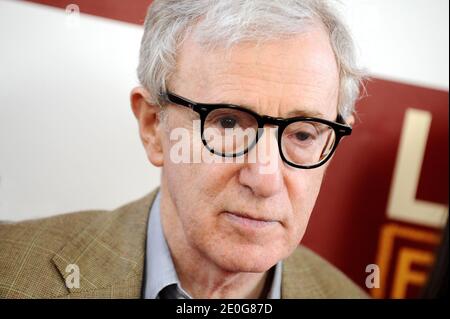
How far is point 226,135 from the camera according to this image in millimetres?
970

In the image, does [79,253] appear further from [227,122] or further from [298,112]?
[298,112]

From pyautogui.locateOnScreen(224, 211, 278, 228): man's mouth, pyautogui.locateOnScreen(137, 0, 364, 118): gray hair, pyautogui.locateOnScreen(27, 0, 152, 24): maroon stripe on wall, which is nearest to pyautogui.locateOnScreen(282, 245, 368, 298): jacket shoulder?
pyautogui.locateOnScreen(224, 211, 278, 228): man's mouth

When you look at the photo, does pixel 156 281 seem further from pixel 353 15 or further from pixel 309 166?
pixel 353 15

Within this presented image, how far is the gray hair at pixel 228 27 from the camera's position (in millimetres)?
942

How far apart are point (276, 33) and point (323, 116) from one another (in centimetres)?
19

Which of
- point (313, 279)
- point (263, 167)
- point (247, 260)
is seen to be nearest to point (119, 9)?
point (263, 167)

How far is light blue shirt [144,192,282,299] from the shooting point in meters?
1.08

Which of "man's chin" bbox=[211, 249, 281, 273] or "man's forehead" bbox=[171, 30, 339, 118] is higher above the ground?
"man's forehead" bbox=[171, 30, 339, 118]

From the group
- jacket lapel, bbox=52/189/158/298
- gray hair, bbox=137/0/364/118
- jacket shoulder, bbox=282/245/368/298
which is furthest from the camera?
jacket shoulder, bbox=282/245/368/298

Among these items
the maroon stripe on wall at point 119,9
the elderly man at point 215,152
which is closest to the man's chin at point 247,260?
the elderly man at point 215,152

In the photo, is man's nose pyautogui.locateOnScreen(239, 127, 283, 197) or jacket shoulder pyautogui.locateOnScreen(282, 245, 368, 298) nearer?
man's nose pyautogui.locateOnScreen(239, 127, 283, 197)

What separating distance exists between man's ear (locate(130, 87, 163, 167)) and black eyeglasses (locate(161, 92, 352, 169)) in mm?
65

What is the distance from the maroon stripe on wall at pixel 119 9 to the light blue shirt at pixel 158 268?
407 mm

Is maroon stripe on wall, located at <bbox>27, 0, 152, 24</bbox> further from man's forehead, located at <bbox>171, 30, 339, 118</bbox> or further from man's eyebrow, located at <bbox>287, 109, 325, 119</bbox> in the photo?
man's eyebrow, located at <bbox>287, 109, 325, 119</bbox>
